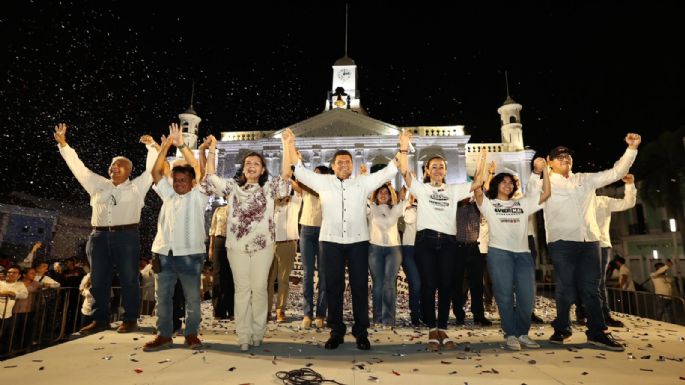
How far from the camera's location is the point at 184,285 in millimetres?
4551

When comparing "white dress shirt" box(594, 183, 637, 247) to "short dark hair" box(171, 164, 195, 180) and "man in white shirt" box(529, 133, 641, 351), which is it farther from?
"short dark hair" box(171, 164, 195, 180)

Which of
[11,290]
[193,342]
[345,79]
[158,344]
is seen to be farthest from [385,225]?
[345,79]

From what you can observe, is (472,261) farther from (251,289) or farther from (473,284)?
(251,289)

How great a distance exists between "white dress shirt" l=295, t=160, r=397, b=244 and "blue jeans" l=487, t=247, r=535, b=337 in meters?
1.67

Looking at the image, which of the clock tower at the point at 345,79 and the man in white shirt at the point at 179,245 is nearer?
the man in white shirt at the point at 179,245

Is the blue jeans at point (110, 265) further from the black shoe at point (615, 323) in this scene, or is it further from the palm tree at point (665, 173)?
the palm tree at point (665, 173)

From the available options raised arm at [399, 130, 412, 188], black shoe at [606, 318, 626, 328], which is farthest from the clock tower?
raised arm at [399, 130, 412, 188]

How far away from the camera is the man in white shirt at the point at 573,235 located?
188 inches

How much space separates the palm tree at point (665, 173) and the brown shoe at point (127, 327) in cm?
2977

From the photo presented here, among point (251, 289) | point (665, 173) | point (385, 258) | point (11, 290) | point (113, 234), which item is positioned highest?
point (665, 173)

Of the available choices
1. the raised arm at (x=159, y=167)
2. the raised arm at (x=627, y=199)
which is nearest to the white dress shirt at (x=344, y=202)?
the raised arm at (x=159, y=167)

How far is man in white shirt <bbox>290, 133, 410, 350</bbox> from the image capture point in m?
4.43

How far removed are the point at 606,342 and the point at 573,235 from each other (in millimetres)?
1269

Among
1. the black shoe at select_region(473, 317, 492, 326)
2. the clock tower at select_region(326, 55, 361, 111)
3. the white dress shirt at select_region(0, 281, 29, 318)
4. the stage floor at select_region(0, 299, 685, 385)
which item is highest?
the clock tower at select_region(326, 55, 361, 111)
